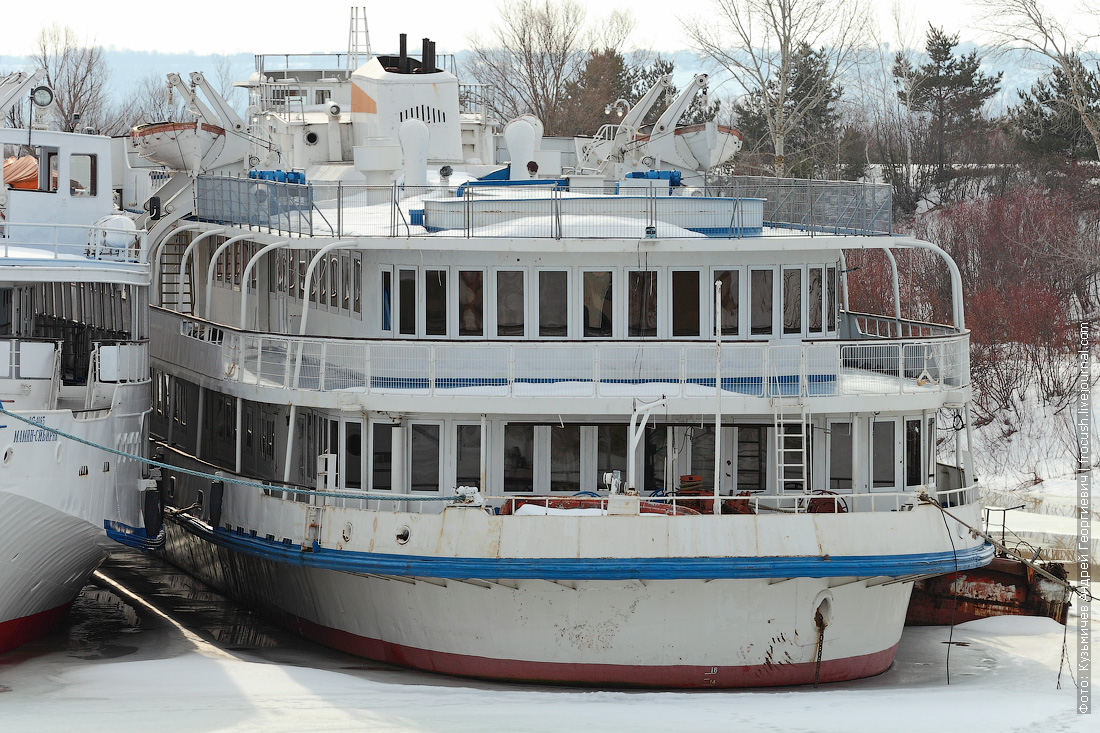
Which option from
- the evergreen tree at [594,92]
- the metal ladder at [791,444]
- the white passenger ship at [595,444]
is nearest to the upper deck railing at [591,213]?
the white passenger ship at [595,444]

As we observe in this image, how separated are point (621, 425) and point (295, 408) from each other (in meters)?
4.60

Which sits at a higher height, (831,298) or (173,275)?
(173,275)

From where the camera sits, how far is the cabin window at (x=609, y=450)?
1955 centimetres

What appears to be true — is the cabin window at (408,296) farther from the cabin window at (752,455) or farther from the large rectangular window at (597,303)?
the cabin window at (752,455)

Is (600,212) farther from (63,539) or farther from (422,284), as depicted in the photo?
(63,539)

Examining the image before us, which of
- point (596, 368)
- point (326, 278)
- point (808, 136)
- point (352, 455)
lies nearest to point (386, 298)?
point (326, 278)

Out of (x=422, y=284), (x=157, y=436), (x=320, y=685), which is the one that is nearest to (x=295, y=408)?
(x=422, y=284)

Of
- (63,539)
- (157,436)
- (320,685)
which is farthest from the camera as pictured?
(157,436)

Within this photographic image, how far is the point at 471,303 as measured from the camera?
20.3 m

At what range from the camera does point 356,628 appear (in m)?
20.2

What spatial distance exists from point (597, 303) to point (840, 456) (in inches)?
159

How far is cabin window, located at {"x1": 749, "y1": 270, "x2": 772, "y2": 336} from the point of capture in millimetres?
20500

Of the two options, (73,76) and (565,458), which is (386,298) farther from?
(73,76)

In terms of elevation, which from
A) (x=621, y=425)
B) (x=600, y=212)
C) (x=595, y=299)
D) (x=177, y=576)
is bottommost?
(x=177, y=576)
